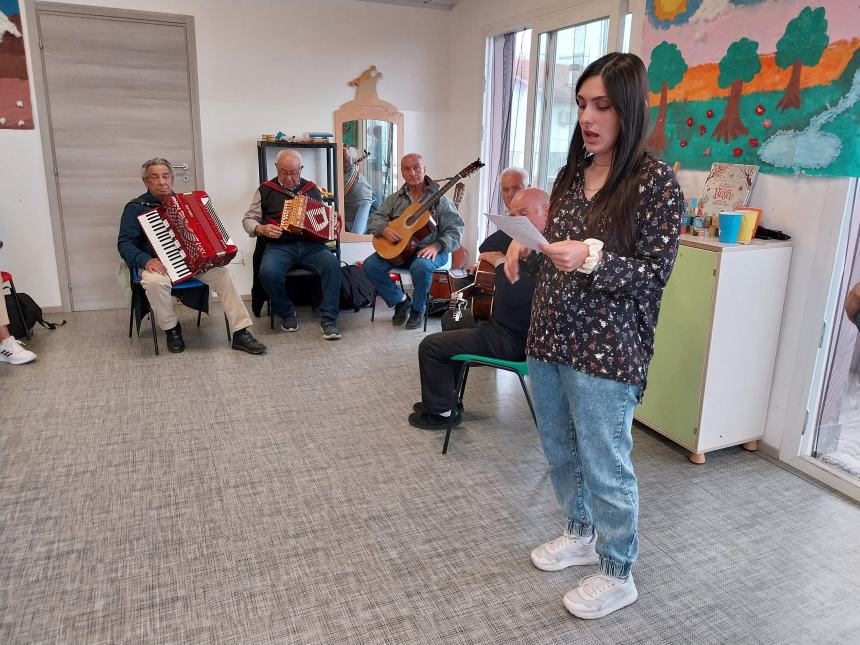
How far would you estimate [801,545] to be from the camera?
2180mm

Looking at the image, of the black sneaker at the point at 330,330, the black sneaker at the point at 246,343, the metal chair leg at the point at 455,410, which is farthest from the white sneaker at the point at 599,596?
the black sneaker at the point at 330,330

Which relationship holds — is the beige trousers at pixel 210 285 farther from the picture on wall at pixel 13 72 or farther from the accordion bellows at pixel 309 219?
the picture on wall at pixel 13 72

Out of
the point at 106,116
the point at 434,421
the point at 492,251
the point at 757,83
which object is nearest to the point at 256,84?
the point at 106,116

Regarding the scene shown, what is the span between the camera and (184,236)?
3.82 m

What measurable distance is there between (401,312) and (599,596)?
10.0 feet

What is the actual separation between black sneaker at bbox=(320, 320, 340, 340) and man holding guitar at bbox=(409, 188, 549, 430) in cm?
138

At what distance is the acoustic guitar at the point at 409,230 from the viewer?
14.8 feet

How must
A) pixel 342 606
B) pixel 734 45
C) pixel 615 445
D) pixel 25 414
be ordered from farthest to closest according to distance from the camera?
pixel 25 414, pixel 734 45, pixel 342 606, pixel 615 445

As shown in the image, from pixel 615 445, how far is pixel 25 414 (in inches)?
107

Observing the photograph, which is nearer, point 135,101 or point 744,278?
point 744,278

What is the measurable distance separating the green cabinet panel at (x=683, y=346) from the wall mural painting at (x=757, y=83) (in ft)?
1.74

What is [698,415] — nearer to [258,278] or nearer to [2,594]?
[2,594]

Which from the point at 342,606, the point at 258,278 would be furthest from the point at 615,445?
the point at 258,278

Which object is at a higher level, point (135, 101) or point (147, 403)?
point (135, 101)
